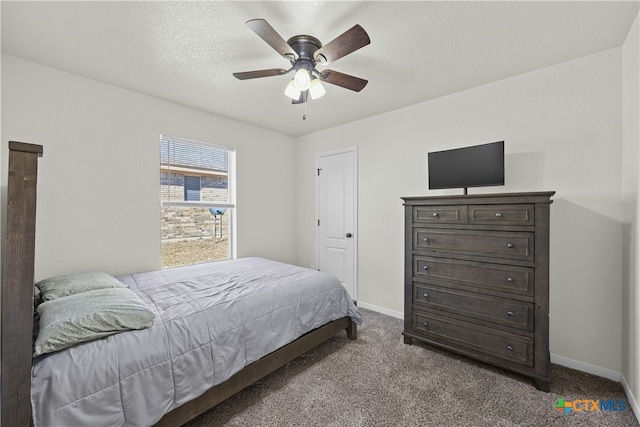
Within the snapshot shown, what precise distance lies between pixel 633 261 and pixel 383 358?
196cm

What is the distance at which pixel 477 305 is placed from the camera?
2.30 metres

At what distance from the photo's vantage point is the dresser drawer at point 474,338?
2.09 m

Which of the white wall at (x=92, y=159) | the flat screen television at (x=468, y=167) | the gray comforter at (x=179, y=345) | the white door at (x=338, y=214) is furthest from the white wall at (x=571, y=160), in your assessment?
the white wall at (x=92, y=159)

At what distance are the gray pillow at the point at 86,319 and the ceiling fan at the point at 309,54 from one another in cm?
173

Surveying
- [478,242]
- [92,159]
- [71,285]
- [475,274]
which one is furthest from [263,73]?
[475,274]

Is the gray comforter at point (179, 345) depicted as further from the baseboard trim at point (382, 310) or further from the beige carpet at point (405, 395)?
the baseboard trim at point (382, 310)

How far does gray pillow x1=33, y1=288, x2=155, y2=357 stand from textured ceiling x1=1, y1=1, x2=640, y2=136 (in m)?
1.79

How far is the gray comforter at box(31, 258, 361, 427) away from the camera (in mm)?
1252

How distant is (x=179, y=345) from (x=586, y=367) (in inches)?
123

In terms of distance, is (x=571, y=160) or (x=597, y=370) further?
(x=571, y=160)

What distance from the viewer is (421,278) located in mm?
2623

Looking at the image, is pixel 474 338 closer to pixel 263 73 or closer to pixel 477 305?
pixel 477 305

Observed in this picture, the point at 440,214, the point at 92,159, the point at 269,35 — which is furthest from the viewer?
the point at 92,159

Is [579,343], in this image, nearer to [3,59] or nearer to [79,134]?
[79,134]
